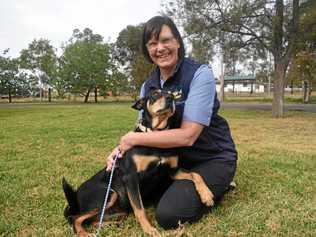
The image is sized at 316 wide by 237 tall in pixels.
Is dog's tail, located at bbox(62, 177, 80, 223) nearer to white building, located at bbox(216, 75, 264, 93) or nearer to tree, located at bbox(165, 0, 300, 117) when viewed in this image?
tree, located at bbox(165, 0, 300, 117)

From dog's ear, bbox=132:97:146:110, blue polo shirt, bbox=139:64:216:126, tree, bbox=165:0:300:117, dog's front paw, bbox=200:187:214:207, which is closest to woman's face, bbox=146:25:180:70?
blue polo shirt, bbox=139:64:216:126

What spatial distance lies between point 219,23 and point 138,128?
1438 cm

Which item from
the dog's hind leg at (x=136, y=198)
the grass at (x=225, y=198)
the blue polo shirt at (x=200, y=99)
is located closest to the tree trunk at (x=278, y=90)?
the grass at (x=225, y=198)

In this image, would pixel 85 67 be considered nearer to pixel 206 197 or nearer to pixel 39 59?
pixel 39 59

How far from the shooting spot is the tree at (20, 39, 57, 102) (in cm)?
4944

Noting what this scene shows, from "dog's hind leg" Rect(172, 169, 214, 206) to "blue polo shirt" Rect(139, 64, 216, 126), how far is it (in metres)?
0.52

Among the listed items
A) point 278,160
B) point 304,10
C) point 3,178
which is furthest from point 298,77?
point 3,178

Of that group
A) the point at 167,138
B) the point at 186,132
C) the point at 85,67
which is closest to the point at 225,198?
the point at 186,132

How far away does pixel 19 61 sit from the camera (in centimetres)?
4891

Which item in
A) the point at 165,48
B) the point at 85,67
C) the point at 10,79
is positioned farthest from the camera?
the point at 10,79

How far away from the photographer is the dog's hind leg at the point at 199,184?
3.55 metres

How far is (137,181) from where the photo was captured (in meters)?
3.41

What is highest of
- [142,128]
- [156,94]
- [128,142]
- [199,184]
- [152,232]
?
[156,94]

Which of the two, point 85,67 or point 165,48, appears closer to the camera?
point 165,48
